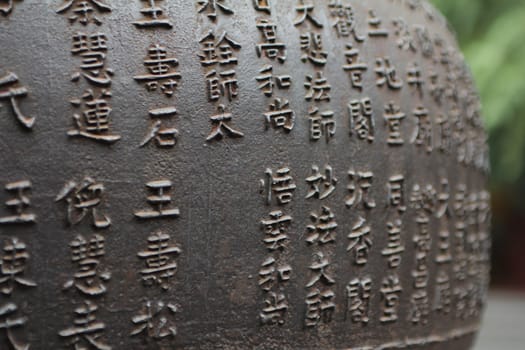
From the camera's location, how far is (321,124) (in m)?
2.54

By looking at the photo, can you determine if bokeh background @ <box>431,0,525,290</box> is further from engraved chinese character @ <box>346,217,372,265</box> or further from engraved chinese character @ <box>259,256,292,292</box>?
engraved chinese character @ <box>259,256,292,292</box>

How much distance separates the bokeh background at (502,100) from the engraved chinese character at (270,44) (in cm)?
481

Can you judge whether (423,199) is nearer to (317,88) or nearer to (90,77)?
(317,88)

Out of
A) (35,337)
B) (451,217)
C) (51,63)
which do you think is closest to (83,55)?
(51,63)

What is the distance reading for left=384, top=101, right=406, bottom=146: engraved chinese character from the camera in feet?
8.96

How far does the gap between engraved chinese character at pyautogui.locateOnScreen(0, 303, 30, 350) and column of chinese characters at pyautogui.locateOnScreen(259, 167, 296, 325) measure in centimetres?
60

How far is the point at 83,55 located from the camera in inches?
88.7

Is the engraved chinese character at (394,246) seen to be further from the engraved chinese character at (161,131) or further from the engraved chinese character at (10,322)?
the engraved chinese character at (10,322)

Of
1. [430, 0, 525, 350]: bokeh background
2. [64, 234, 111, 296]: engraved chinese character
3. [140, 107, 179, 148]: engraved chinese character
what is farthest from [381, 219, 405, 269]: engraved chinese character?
[430, 0, 525, 350]: bokeh background

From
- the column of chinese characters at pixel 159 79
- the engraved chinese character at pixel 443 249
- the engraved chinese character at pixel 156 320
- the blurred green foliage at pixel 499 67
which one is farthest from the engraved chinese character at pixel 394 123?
the blurred green foliage at pixel 499 67

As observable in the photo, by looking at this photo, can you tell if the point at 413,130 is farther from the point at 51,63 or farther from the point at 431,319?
the point at 51,63

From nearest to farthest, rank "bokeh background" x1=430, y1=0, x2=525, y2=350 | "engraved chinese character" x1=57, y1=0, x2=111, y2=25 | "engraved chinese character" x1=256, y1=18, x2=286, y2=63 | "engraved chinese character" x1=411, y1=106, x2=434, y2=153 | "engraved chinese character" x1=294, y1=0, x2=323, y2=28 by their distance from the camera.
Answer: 1. "engraved chinese character" x1=57, y1=0, x2=111, y2=25
2. "engraved chinese character" x1=256, y1=18, x2=286, y2=63
3. "engraved chinese character" x1=294, y1=0, x2=323, y2=28
4. "engraved chinese character" x1=411, y1=106, x2=434, y2=153
5. "bokeh background" x1=430, y1=0, x2=525, y2=350

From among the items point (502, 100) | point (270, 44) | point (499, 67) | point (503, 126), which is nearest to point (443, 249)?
point (270, 44)

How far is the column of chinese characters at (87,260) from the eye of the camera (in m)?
2.22
